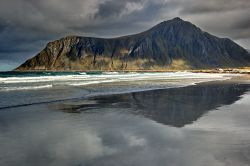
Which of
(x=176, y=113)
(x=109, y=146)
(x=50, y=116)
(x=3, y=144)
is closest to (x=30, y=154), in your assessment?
(x=3, y=144)

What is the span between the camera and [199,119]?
1455 cm

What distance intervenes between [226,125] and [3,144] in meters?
8.77

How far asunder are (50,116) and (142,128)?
18.6 feet

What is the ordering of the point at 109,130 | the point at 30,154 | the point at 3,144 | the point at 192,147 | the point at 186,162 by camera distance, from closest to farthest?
1. the point at 186,162
2. the point at 30,154
3. the point at 192,147
4. the point at 3,144
5. the point at 109,130

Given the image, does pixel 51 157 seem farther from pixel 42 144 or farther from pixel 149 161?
pixel 149 161

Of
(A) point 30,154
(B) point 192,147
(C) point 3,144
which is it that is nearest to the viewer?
(A) point 30,154

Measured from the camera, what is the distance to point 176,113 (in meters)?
16.7

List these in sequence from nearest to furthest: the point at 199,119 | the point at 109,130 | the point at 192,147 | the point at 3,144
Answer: the point at 192,147, the point at 3,144, the point at 109,130, the point at 199,119

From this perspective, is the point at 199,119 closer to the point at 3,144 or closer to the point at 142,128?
the point at 142,128

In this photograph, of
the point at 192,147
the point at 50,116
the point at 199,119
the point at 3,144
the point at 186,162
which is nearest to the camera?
the point at 186,162

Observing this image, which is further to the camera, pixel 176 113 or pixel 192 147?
pixel 176 113

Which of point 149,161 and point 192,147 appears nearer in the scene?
point 149,161

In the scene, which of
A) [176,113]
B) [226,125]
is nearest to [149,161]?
[226,125]

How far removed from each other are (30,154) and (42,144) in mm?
1135
